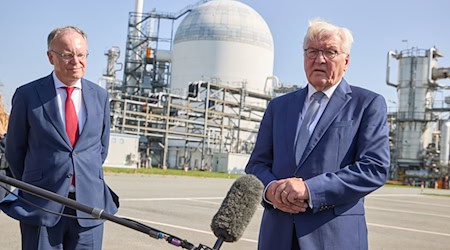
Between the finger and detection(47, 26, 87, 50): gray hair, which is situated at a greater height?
detection(47, 26, 87, 50): gray hair

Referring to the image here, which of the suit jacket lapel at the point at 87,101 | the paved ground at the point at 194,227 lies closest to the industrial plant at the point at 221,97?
the paved ground at the point at 194,227

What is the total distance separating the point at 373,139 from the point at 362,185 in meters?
0.25

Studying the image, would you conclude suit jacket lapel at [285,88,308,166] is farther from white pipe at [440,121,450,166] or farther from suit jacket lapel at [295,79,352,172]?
white pipe at [440,121,450,166]

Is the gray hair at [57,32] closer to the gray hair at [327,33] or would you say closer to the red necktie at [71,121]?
the red necktie at [71,121]

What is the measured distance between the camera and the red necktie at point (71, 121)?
3211 mm

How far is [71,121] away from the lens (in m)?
3.23

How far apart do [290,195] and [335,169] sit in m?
0.33

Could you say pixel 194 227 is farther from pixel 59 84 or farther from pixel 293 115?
pixel 293 115

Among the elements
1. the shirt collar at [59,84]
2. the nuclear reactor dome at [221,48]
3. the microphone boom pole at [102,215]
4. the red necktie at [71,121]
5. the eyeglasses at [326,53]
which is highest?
the nuclear reactor dome at [221,48]

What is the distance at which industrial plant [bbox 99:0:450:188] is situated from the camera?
4483 cm

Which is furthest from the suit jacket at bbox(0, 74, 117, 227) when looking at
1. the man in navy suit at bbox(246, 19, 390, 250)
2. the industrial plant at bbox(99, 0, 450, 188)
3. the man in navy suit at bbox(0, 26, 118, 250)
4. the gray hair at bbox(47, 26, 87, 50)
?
the industrial plant at bbox(99, 0, 450, 188)

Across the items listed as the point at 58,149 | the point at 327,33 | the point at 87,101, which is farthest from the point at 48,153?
the point at 327,33

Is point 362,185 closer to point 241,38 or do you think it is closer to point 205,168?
point 205,168

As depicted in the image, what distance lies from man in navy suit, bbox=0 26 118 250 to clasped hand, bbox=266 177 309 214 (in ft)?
3.74
